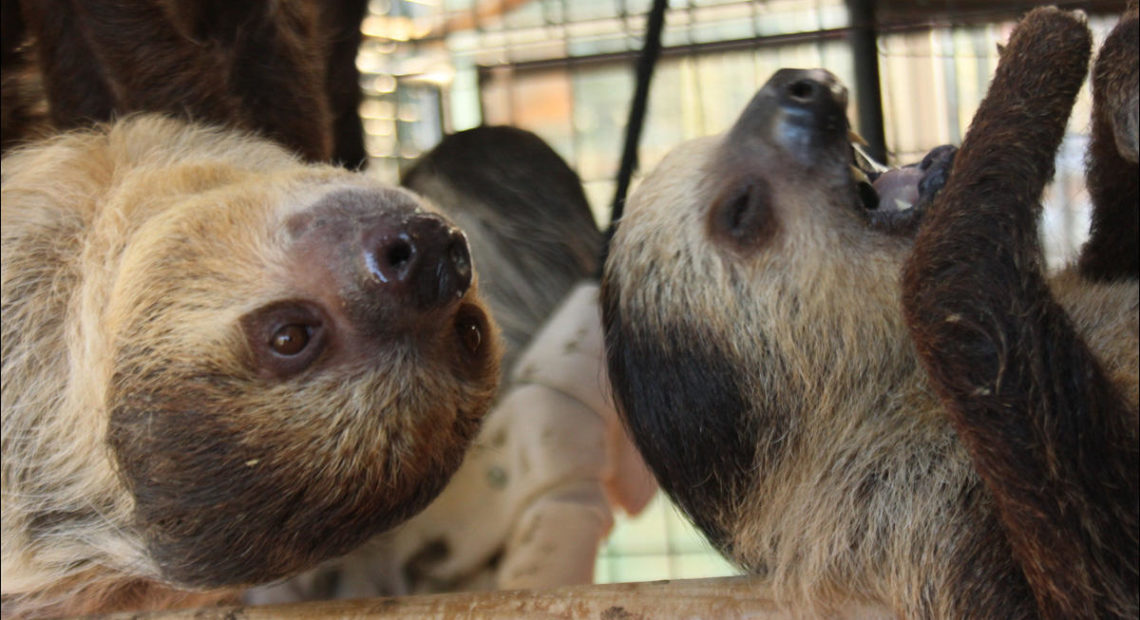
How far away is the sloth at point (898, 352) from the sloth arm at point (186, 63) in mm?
878

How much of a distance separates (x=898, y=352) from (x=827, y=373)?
0.48ft

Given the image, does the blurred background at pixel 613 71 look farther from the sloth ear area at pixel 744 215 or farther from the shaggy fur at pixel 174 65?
the sloth ear area at pixel 744 215

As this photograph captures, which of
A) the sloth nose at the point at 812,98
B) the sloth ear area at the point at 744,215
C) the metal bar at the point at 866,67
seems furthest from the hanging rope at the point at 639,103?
the metal bar at the point at 866,67

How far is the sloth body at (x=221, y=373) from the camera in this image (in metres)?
2.10

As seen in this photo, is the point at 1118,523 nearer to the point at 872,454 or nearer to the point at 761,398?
the point at 872,454

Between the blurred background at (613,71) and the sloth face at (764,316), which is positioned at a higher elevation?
the blurred background at (613,71)

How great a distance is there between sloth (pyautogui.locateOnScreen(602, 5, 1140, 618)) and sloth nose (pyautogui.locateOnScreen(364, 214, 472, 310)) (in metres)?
0.59

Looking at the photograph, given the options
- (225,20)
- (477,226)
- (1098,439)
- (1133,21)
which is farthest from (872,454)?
(225,20)

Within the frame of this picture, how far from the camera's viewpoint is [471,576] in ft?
10.1

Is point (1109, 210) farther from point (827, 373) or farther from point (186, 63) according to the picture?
point (186, 63)

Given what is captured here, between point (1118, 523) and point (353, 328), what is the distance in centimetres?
131

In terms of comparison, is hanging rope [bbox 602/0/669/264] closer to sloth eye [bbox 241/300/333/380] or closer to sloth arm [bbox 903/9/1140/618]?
sloth eye [bbox 241/300/333/380]

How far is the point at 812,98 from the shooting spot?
249 cm

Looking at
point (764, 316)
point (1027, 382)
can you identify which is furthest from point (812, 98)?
point (1027, 382)
